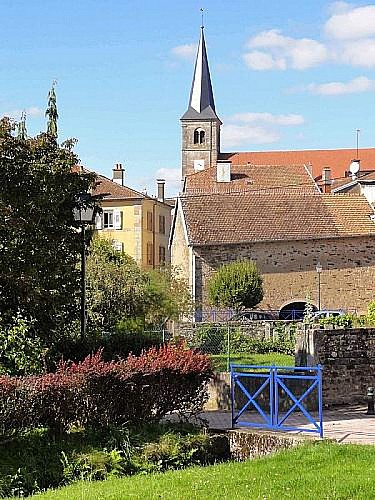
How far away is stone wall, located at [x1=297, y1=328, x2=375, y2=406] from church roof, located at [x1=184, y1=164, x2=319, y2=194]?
40884 millimetres

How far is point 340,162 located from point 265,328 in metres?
58.8

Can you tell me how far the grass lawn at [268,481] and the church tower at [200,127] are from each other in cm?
7644

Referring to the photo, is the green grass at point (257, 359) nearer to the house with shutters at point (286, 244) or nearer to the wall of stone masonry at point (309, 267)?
the house with shutters at point (286, 244)

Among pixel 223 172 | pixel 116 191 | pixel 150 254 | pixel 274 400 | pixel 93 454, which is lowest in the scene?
pixel 93 454

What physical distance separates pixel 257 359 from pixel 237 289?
1500 centimetres

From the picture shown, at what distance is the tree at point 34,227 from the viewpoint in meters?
15.9

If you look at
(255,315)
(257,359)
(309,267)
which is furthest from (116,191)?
(257,359)

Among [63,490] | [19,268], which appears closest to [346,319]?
[19,268]

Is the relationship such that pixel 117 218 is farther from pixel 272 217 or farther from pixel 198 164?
pixel 198 164

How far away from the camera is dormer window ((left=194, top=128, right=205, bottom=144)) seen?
9111 centimetres

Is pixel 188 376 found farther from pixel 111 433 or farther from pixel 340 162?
pixel 340 162

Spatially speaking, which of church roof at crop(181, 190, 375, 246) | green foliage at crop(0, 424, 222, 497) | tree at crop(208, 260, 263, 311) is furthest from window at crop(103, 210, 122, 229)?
green foliage at crop(0, 424, 222, 497)

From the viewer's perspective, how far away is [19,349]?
56.2ft

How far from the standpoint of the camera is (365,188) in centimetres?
5662
